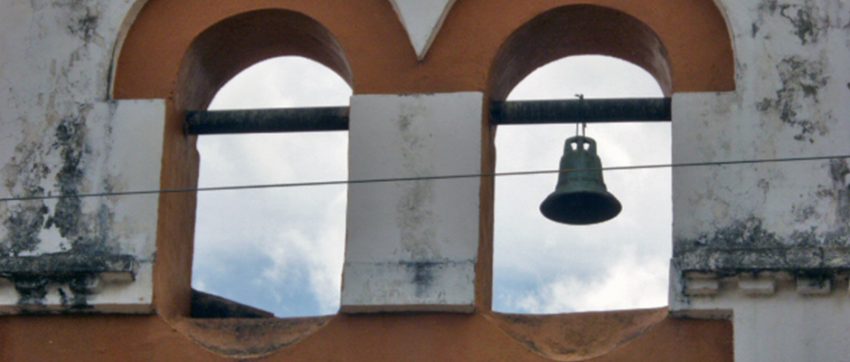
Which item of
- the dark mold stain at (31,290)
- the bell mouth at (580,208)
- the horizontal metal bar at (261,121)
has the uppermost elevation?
the horizontal metal bar at (261,121)

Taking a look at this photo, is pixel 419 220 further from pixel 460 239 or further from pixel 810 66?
pixel 810 66

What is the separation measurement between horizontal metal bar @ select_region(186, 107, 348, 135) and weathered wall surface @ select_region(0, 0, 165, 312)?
387 millimetres

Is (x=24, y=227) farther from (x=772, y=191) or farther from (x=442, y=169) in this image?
(x=772, y=191)

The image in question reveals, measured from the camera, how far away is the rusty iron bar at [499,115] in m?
15.1

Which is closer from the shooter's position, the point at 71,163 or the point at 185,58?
the point at 71,163

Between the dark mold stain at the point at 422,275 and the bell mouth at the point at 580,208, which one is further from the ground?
the bell mouth at the point at 580,208

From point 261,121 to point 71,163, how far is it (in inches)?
46.7

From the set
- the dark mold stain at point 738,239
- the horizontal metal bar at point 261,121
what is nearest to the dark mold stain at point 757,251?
the dark mold stain at point 738,239

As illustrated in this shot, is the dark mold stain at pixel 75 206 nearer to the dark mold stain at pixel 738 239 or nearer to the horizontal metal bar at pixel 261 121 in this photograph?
the horizontal metal bar at pixel 261 121

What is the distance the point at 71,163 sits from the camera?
1511cm

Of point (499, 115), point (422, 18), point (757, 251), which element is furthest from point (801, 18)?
point (422, 18)

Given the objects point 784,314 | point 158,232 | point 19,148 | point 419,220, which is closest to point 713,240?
point 784,314

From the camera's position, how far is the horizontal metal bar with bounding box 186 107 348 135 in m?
15.4

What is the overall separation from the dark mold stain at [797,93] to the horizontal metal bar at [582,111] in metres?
0.73
